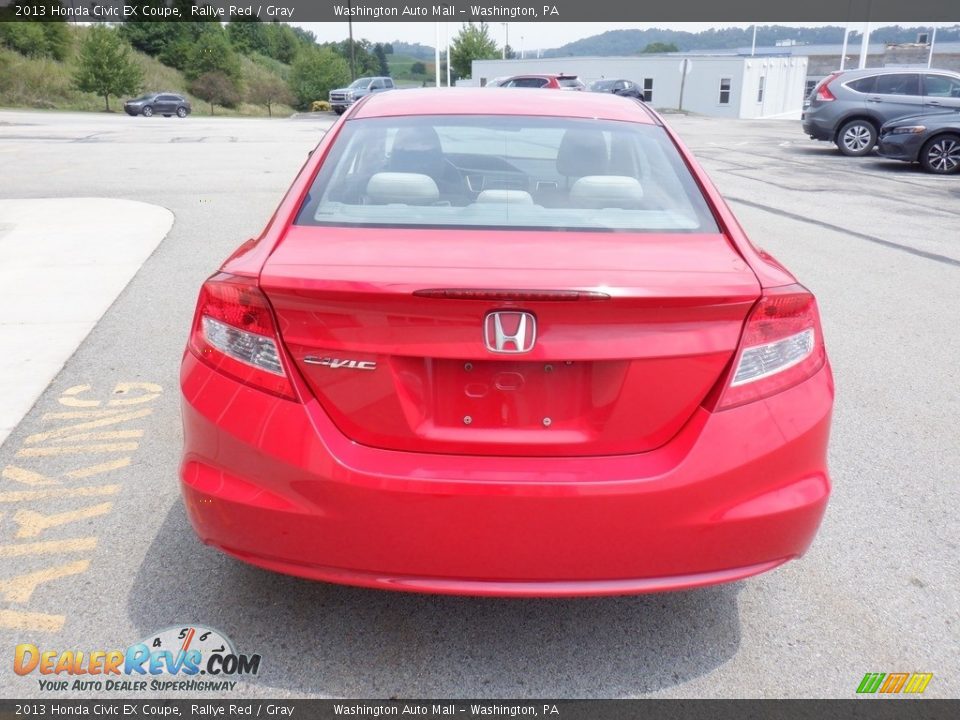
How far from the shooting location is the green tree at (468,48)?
3091 inches

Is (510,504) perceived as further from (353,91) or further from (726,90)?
(726,90)

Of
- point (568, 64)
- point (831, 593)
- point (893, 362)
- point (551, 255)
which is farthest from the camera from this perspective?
point (568, 64)

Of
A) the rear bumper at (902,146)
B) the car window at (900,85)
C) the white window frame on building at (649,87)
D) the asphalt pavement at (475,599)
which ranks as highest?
the car window at (900,85)

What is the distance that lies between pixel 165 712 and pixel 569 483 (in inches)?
51.8

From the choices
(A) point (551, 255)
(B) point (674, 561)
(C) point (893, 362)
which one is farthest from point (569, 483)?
(C) point (893, 362)

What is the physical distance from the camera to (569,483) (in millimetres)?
2271

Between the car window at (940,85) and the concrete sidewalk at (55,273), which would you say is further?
the car window at (940,85)

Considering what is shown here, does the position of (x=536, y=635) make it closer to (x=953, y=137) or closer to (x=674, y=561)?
(x=674, y=561)

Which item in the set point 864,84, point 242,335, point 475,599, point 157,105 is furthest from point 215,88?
point 242,335

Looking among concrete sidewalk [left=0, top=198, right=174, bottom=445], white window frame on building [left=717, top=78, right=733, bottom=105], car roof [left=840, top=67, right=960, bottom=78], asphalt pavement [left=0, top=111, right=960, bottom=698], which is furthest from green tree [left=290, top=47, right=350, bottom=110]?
asphalt pavement [left=0, top=111, right=960, bottom=698]

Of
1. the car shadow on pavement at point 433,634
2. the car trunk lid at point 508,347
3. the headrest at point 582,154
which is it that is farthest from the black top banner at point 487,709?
the headrest at point 582,154

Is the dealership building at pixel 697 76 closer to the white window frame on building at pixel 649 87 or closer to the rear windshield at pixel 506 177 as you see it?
the white window frame on building at pixel 649 87

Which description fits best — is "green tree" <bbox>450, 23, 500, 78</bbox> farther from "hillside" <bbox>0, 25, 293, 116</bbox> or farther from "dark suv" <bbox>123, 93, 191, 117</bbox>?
"dark suv" <bbox>123, 93, 191, 117</bbox>

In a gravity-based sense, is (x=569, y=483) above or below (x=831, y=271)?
above
